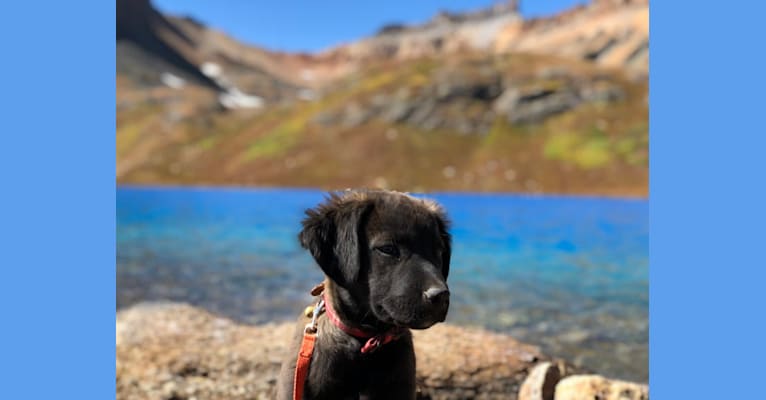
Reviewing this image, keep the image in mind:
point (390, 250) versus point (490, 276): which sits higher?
point (490, 276)

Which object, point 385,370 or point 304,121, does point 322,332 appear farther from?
point 304,121

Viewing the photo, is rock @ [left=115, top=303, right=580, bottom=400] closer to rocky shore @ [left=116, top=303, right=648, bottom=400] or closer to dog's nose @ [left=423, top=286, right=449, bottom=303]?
rocky shore @ [left=116, top=303, right=648, bottom=400]

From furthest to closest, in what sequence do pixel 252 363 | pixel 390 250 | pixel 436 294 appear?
pixel 252 363
pixel 390 250
pixel 436 294

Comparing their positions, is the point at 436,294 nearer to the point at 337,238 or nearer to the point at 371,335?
the point at 371,335

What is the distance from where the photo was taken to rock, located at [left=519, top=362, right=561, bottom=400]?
27.4ft

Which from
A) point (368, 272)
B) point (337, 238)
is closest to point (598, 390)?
point (368, 272)

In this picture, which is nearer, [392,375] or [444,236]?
[392,375]

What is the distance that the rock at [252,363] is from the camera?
9258mm

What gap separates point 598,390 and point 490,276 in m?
16.1

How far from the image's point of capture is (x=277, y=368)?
9891 millimetres

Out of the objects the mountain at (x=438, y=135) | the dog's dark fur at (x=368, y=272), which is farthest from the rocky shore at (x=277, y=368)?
the mountain at (x=438, y=135)

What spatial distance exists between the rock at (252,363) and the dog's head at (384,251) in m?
3.77

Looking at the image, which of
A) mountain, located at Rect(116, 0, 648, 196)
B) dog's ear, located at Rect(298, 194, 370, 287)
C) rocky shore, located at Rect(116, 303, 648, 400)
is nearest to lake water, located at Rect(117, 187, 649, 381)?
dog's ear, located at Rect(298, 194, 370, 287)

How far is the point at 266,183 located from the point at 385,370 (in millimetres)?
97755
